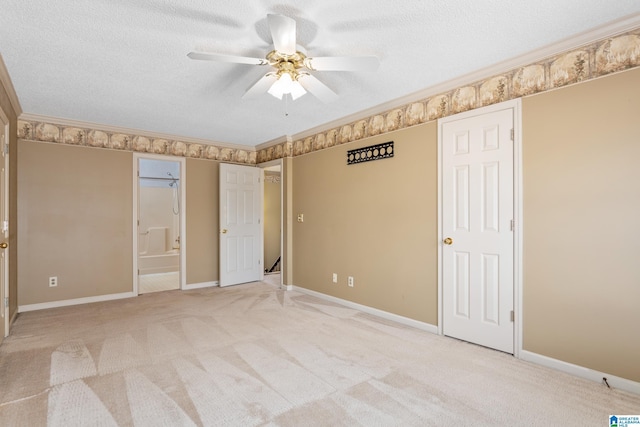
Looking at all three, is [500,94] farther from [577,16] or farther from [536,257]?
[536,257]

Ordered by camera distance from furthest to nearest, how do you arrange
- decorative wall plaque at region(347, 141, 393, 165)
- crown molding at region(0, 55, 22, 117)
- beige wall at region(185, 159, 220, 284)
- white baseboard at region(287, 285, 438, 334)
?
beige wall at region(185, 159, 220, 284), decorative wall plaque at region(347, 141, 393, 165), white baseboard at region(287, 285, 438, 334), crown molding at region(0, 55, 22, 117)

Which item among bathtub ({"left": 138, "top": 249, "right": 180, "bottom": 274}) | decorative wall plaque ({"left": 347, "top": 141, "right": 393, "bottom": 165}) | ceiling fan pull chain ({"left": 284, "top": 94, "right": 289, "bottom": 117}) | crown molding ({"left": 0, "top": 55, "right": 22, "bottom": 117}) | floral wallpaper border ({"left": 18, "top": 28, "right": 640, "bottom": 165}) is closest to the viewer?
floral wallpaper border ({"left": 18, "top": 28, "right": 640, "bottom": 165})

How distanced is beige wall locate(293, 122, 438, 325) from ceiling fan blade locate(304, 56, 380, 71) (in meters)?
1.39

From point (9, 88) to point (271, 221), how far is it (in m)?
4.85

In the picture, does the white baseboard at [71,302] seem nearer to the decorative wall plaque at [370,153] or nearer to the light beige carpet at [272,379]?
the light beige carpet at [272,379]

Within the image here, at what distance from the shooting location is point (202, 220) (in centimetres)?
545

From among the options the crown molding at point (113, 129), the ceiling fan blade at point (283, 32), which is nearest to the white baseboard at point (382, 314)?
the ceiling fan blade at point (283, 32)

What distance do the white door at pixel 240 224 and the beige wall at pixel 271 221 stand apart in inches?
51.5

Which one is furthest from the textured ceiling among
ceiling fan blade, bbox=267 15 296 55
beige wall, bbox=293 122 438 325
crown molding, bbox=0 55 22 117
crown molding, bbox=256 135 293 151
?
crown molding, bbox=256 135 293 151

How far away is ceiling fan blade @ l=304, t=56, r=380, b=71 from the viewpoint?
2.11 meters

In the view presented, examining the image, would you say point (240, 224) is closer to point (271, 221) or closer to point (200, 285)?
point (200, 285)

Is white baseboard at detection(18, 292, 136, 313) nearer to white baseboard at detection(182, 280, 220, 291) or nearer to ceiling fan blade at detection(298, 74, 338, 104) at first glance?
white baseboard at detection(182, 280, 220, 291)

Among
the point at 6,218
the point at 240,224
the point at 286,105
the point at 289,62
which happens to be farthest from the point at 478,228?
the point at 6,218

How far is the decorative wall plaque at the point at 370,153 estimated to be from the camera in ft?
12.1
